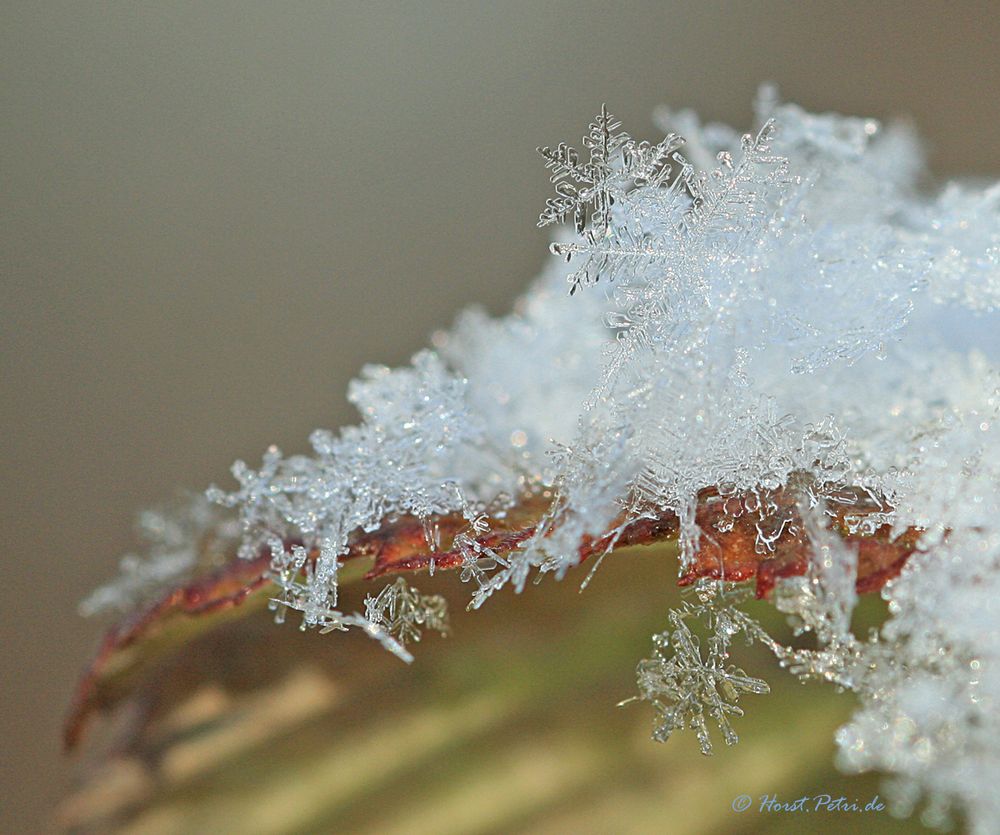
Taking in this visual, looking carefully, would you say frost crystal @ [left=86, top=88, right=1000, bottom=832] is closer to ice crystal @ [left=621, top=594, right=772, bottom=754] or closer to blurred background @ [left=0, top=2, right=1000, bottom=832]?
ice crystal @ [left=621, top=594, right=772, bottom=754]

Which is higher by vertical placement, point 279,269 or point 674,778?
point 279,269

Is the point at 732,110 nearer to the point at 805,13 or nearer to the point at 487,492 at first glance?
the point at 805,13

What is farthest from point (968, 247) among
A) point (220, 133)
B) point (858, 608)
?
point (220, 133)

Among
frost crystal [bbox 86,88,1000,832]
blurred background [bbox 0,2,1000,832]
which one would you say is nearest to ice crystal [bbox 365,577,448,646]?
frost crystal [bbox 86,88,1000,832]

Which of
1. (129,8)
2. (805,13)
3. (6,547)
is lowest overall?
(6,547)
